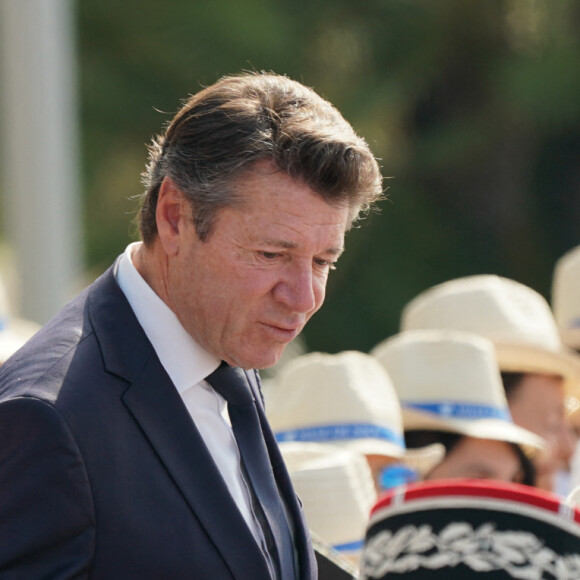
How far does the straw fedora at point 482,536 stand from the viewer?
1559 millimetres

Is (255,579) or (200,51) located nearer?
(255,579)

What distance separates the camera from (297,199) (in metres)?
1.99

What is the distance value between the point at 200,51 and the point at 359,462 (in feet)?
20.6

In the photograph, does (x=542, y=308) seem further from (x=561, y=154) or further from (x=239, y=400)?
(x=561, y=154)

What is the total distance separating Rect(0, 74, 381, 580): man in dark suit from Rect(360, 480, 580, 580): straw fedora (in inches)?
15.0

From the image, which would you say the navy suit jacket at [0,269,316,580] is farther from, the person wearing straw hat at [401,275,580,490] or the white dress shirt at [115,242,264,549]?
the person wearing straw hat at [401,275,580,490]

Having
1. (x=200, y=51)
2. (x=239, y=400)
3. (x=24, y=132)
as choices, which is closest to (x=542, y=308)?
(x=24, y=132)

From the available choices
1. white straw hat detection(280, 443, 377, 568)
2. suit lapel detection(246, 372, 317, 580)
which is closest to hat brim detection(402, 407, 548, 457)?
white straw hat detection(280, 443, 377, 568)

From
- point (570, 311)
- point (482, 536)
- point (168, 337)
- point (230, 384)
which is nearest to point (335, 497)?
point (230, 384)

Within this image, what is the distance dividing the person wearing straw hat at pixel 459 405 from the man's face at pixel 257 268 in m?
2.22

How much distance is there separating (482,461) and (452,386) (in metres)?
0.30

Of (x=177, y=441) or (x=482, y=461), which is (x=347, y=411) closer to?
(x=482, y=461)

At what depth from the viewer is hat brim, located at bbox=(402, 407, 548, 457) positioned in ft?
14.0

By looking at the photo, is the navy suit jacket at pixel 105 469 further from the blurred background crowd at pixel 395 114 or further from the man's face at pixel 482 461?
the blurred background crowd at pixel 395 114
